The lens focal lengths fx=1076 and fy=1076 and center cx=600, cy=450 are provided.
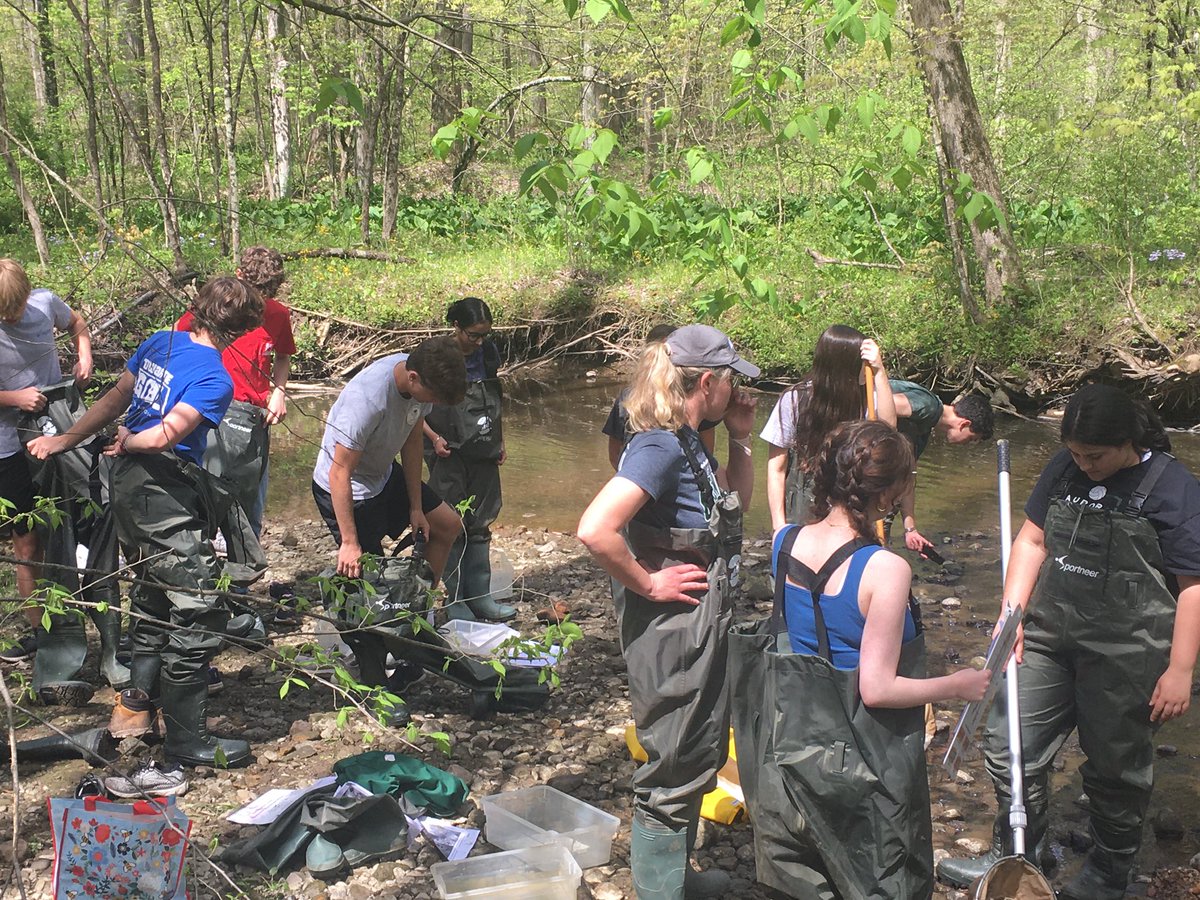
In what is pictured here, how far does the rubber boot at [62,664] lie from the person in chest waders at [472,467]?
6.18ft

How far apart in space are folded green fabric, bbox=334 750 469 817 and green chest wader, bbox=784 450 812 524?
6.28ft

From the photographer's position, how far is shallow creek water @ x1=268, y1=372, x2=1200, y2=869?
178 inches

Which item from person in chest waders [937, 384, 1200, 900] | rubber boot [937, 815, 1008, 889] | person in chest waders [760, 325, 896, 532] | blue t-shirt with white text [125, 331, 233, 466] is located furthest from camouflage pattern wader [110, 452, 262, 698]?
person in chest waders [937, 384, 1200, 900]

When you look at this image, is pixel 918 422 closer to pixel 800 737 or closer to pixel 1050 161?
pixel 800 737

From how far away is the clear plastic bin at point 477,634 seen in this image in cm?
531

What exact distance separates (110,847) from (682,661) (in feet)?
5.91

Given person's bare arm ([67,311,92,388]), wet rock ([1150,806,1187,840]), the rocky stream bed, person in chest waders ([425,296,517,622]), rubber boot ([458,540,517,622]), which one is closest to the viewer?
the rocky stream bed

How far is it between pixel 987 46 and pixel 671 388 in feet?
56.3

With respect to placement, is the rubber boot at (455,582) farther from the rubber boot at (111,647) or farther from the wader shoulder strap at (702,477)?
the wader shoulder strap at (702,477)

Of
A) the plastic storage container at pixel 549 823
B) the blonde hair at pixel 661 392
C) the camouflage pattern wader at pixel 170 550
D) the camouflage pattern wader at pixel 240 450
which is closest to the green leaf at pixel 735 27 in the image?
the blonde hair at pixel 661 392

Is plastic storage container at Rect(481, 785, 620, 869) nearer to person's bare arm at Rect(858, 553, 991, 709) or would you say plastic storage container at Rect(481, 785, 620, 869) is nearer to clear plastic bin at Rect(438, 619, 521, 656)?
clear plastic bin at Rect(438, 619, 521, 656)

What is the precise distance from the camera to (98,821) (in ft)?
10.5

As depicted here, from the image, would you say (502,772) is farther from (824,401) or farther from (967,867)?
(824,401)

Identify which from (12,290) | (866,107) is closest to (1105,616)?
(866,107)
